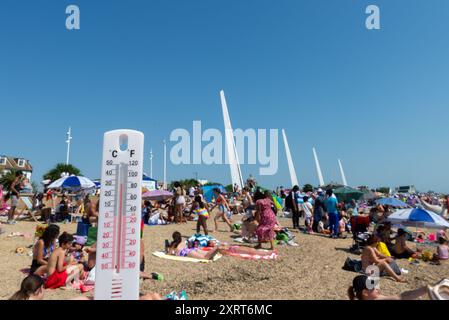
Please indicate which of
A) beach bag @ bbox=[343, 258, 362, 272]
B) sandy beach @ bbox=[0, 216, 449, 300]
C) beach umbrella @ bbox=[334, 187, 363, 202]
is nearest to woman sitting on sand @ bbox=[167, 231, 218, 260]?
sandy beach @ bbox=[0, 216, 449, 300]

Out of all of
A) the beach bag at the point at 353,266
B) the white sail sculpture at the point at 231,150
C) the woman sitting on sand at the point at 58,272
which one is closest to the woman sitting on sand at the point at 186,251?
the woman sitting on sand at the point at 58,272

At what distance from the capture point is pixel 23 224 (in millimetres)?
12727

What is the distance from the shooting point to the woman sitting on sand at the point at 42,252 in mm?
5438

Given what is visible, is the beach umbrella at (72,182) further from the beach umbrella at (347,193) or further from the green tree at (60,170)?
the green tree at (60,170)

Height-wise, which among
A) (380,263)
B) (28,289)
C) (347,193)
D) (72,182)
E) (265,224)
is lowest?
(380,263)

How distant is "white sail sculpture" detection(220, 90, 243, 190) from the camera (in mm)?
40156

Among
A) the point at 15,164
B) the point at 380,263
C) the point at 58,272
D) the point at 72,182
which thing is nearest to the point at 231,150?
the point at 72,182

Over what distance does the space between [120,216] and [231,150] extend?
38785 mm

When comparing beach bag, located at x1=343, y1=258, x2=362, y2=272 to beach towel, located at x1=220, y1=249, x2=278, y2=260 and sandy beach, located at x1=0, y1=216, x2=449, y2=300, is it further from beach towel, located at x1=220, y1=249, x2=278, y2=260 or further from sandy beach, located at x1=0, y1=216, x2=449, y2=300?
beach towel, located at x1=220, y1=249, x2=278, y2=260

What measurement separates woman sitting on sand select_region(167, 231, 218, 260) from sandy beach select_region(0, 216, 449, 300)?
42 centimetres

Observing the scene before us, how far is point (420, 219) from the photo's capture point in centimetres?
870

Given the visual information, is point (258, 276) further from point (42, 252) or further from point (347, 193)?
point (347, 193)
